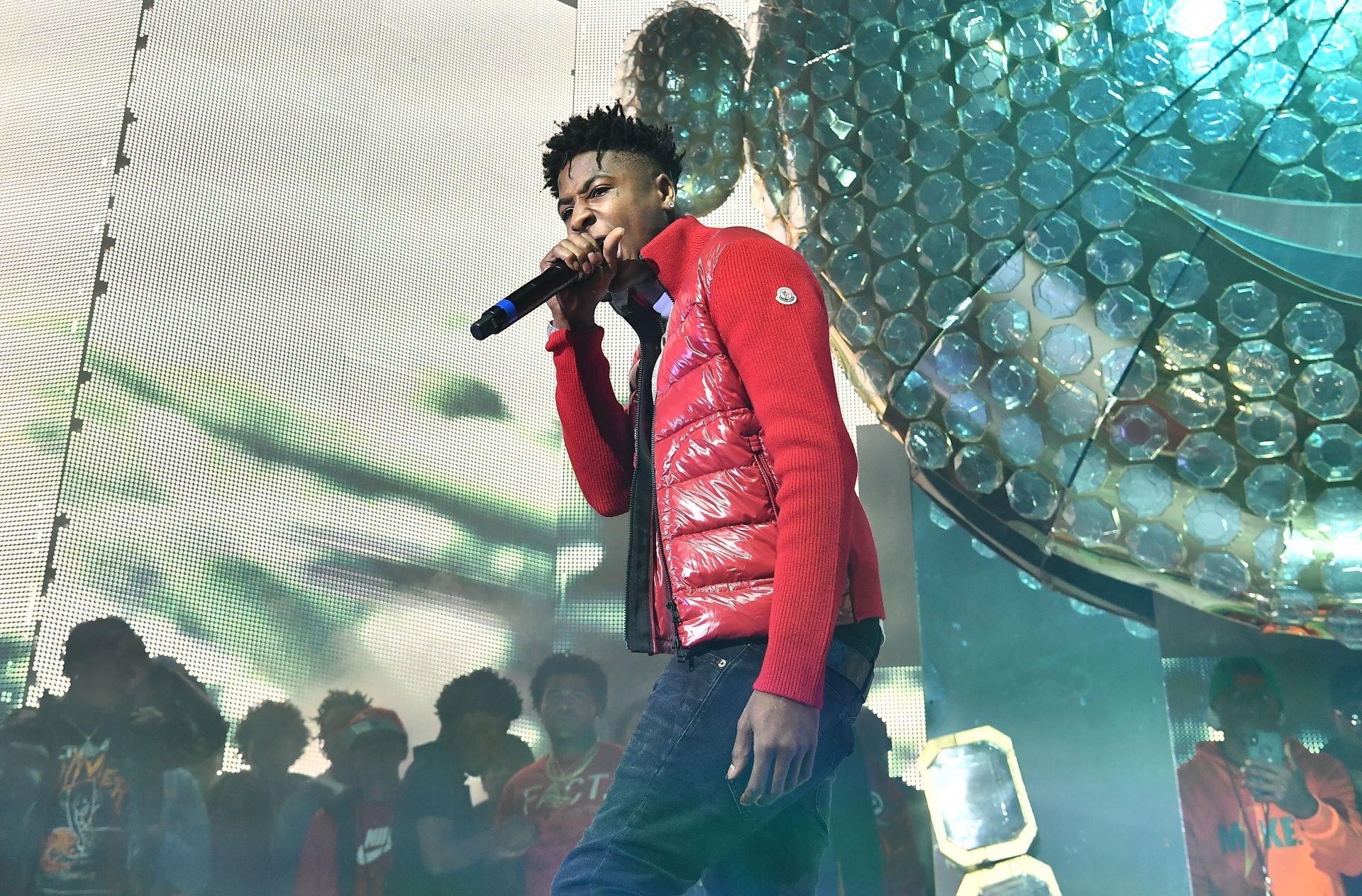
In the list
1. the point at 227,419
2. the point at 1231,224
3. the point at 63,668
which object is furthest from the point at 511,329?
the point at 1231,224

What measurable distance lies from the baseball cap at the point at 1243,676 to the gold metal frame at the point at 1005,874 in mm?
363

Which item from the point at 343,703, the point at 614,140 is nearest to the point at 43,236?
the point at 343,703

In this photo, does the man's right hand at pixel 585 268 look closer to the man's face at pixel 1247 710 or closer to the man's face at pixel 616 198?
the man's face at pixel 616 198

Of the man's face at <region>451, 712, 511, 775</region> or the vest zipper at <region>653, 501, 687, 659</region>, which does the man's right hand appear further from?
the man's face at <region>451, 712, 511, 775</region>

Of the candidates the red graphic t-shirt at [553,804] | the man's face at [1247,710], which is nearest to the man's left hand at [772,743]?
the man's face at [1247,710]

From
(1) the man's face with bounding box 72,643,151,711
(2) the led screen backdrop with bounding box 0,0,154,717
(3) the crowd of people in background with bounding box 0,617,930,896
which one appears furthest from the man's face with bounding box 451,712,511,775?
(2) the led screen backdrop with bounding box 0,0,154,717

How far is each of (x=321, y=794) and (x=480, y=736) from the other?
30 cm

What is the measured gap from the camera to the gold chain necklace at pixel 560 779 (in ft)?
6.83

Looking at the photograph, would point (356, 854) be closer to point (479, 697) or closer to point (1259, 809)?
point (479, 697)

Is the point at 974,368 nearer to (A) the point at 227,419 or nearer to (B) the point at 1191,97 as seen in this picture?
(B) the point at 1191,97

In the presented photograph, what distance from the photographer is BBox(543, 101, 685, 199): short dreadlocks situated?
128 centimetres

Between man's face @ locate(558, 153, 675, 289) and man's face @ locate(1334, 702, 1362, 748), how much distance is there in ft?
4.10

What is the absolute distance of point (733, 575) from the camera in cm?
92

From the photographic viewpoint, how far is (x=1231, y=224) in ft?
5.01
